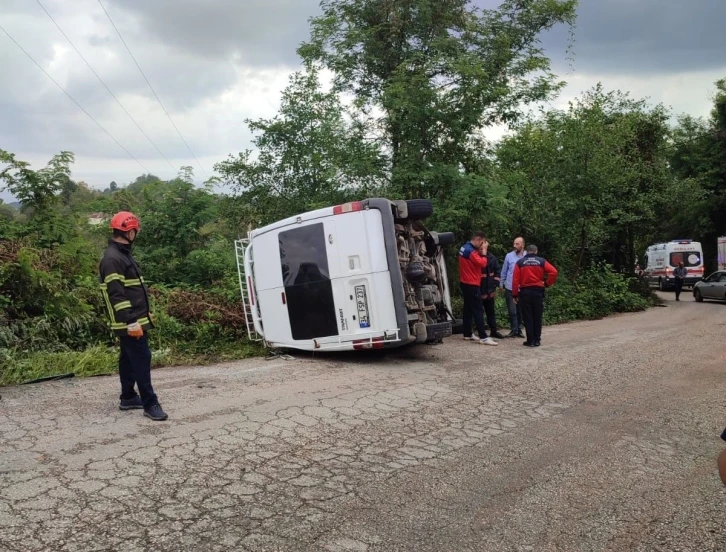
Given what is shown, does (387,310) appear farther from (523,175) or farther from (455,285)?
(523,175)

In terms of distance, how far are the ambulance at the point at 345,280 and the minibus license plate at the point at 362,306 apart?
1 cm

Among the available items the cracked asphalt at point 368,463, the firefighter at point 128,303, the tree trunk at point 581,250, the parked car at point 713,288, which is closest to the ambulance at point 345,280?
the cracked asphalt at point 368,463

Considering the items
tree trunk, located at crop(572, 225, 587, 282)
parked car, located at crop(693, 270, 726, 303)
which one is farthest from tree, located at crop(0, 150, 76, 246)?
parked car, located at crop(693, 270, 726, 303)

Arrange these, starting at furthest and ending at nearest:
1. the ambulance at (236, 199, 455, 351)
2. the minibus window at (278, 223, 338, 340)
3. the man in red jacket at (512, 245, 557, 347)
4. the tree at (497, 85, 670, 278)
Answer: the tree at (497, 85, 670, 278)
the man in red jacket at (512, 245, 557, 347)
the minibus window at (278, 223, 338, 340)
the ambulance at (236, 199, 455, 351)

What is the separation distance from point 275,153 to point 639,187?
56.1 ft

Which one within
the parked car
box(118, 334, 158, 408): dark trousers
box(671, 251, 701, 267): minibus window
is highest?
box(118, 334, 158, 408): dark trousers

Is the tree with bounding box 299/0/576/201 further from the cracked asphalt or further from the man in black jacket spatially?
the cracked asphalt

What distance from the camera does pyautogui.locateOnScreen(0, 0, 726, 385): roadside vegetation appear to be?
885 cm

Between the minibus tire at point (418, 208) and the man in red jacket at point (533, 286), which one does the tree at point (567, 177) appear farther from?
the minibus tire at point (418, 208)

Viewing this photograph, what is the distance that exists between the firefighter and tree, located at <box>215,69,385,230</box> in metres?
7.41

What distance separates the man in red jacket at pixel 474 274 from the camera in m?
10.0

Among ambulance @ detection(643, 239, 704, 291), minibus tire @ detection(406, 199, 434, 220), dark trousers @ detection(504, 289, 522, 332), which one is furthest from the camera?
ambulance @ detection(643, 239, 704, 291)

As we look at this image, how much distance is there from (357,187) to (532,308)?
4.75 meters

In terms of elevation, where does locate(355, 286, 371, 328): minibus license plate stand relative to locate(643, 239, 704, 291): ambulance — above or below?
above
